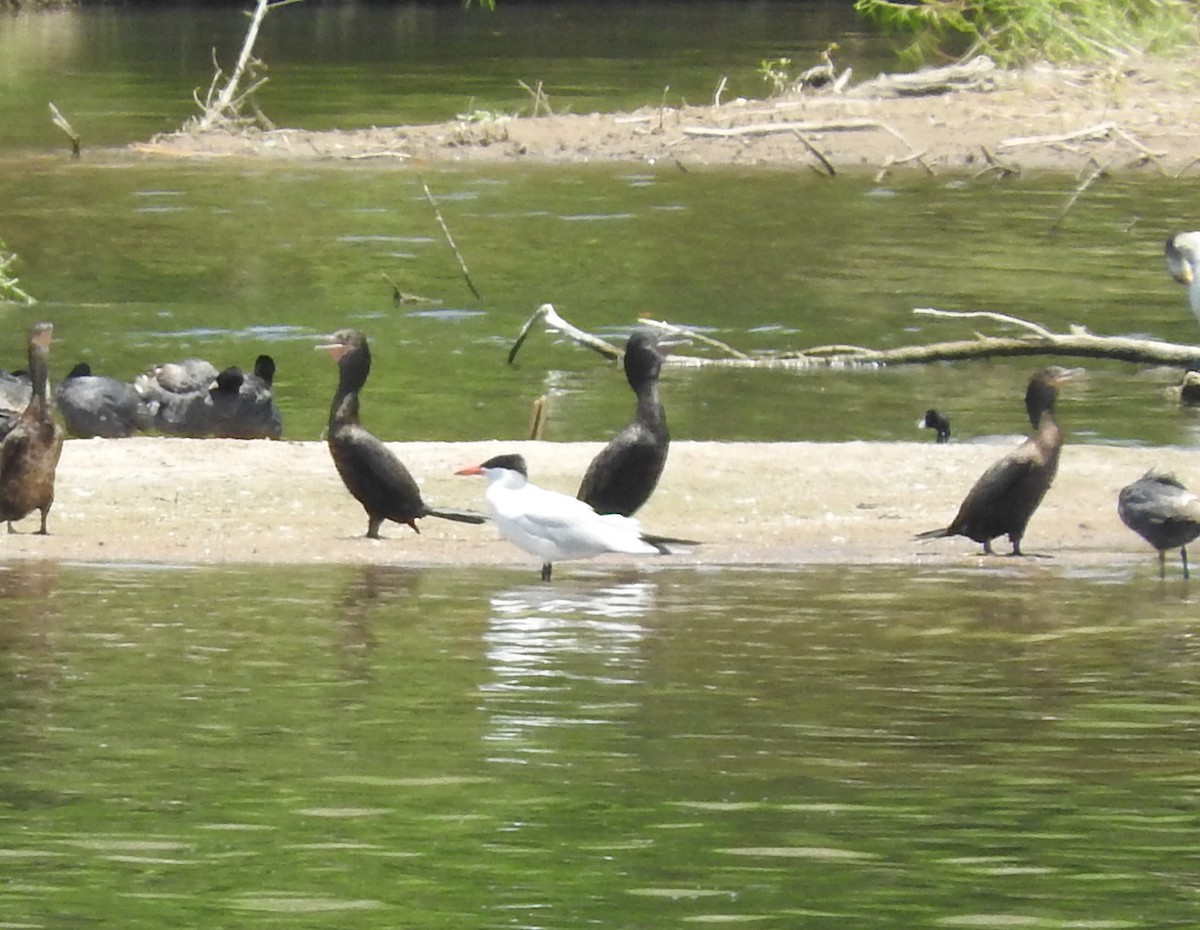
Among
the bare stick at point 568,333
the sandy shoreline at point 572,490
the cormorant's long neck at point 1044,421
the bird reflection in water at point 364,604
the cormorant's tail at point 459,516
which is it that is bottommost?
the bare stick at point 568,333

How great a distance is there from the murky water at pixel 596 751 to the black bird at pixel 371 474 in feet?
3.50

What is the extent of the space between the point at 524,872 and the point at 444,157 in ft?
113

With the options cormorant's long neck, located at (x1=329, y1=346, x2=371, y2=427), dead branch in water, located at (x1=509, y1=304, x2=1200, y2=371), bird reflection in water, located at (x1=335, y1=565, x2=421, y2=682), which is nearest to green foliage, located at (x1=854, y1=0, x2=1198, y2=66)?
dead branch in water, located at (x1=509, y1=304, x2=1200, y2=371)

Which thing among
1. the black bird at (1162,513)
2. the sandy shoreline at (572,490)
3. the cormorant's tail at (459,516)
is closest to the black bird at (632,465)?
the sandy shoreline at (572,490)

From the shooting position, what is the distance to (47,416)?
14.0m

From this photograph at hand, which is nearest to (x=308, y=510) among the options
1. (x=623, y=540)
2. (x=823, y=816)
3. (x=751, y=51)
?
(x=623, y=540)

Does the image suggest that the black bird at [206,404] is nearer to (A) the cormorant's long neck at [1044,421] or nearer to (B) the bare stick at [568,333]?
(B) the bare stick at [568,333]

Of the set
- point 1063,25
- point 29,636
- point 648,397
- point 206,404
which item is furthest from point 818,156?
point 29,636

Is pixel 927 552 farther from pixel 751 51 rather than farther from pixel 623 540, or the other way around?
pixel 751 51

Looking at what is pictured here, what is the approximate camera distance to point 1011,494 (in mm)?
13367

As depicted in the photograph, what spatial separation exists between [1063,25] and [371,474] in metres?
28.7

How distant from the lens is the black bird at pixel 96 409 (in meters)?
17.3

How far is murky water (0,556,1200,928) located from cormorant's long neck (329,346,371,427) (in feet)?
4.74

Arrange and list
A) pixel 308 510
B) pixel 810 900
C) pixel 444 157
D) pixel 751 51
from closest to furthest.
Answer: pixel 810 900 < pixel 308 510 < pixel 444 157 < pixel 751 51
